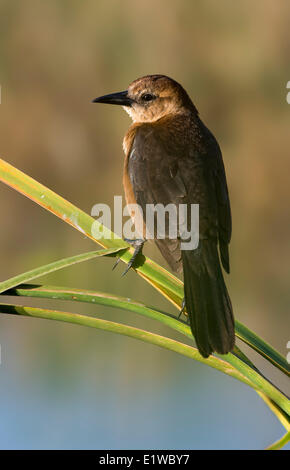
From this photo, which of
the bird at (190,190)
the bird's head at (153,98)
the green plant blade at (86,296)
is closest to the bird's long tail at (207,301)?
the bird at (190,190)

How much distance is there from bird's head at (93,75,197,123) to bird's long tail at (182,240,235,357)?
877 mm

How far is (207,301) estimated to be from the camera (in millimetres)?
1978

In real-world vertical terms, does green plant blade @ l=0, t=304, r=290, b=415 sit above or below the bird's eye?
below

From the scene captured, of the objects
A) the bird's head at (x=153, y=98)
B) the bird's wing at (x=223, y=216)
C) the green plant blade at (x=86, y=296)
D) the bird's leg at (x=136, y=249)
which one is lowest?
the green plant blade at (x=86, y=296)

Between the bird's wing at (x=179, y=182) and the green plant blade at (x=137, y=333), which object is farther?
the bird's wing at (x=179, y=182)

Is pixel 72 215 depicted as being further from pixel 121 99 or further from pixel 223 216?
pixel 121 99

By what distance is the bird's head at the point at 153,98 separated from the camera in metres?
2.87

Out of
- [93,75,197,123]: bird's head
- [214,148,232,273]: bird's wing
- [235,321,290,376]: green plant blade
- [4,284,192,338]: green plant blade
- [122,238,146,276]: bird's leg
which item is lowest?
[235,321,290,376]: green plant blade

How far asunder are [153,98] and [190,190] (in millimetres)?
A: 715

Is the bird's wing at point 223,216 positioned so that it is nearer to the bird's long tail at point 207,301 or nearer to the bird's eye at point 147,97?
the bird's long tail at point 207,301

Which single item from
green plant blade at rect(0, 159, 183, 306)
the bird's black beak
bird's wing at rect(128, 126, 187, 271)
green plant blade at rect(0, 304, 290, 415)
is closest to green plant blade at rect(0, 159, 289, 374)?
green plant blade at rect(0, 159, 183, 306)

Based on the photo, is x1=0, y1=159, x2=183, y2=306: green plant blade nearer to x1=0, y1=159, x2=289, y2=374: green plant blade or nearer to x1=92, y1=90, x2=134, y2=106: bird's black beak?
x1=0, y1=159, x2=289, y2=374: green plant blade

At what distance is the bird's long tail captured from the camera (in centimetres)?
179

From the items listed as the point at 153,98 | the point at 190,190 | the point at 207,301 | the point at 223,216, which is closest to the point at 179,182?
the point at 190,190
